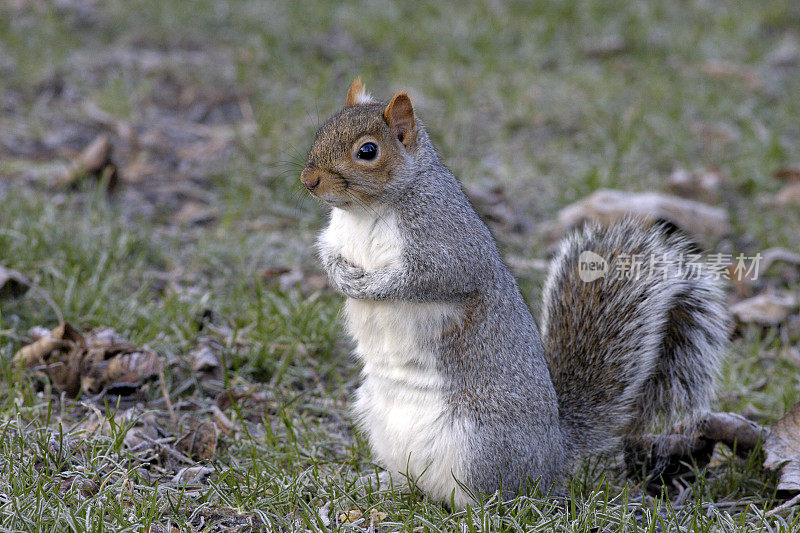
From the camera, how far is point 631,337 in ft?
7.59

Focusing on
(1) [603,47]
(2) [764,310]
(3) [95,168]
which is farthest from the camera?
(1) [603,47]

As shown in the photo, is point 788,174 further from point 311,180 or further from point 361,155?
point 311,180

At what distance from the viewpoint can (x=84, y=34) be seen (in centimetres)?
554

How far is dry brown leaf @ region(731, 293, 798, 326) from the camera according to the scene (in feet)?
10.6

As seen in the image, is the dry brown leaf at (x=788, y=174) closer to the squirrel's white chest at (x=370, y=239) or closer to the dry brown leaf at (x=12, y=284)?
the squirrel's white chest at (x=370, y=239)

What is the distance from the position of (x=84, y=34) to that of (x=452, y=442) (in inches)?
178

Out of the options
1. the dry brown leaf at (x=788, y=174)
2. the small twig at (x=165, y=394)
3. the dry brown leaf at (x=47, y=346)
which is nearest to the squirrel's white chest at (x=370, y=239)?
the small twig at (x=165, y=394)

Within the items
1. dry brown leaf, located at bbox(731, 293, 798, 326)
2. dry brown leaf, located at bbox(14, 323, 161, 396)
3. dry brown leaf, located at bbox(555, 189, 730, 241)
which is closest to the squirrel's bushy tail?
dry brown leaf, located at bbox(731, 293, 798, 326)

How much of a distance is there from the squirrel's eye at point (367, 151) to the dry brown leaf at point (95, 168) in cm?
204

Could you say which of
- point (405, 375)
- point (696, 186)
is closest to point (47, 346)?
point (405, 375)

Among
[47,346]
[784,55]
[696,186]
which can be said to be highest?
[784,55]

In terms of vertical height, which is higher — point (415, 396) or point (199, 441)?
point (415, 396)

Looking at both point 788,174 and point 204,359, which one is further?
point 788,174

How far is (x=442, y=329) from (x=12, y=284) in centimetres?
156
